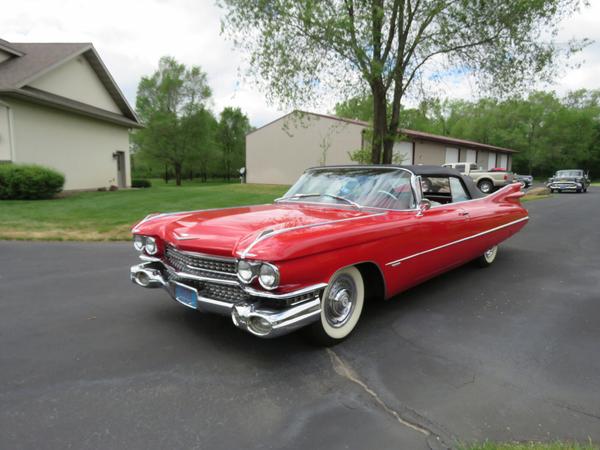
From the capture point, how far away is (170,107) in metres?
37.8

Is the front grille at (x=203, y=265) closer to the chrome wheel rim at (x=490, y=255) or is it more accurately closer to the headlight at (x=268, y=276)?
the headlight at (x=268, y=276)

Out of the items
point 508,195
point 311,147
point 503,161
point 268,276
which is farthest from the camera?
point 503,161

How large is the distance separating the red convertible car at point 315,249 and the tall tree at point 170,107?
118ft

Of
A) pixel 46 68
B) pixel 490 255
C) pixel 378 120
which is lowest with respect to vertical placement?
pixel 490 255

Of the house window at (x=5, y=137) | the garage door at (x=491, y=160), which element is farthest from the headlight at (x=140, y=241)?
the garage door at (x=491, y=160)

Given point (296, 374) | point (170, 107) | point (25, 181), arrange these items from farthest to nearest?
1. point (170, 107)
2. point (25, 181)
3. point (296, 374)

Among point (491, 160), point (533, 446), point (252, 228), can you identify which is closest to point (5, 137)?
point (252, 228)

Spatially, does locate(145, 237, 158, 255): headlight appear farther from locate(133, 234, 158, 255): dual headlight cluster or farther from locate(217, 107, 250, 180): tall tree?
locate(217, 107, 250, 180): tall tree

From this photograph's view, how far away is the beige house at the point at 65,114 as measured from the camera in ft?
47.9

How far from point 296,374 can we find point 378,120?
10615 millimetres

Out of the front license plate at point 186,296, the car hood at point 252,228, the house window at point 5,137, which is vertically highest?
the house window at point 5,137

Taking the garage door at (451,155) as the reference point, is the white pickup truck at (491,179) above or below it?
below

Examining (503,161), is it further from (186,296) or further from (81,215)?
(186,296)

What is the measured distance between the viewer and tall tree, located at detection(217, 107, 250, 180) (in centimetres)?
5691
